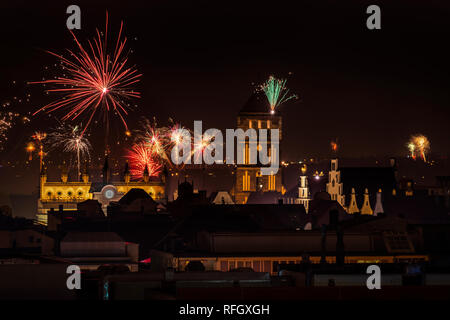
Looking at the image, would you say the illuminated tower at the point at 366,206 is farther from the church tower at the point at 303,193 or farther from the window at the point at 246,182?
the window at the point at 246,182

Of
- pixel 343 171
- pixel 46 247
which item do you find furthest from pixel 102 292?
pixel 343 171

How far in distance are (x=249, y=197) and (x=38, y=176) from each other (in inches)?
2231

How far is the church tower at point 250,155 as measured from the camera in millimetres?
158125

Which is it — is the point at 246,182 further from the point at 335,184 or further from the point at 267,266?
the point at 267,266

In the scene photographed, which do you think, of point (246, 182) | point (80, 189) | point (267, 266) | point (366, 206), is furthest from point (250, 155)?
point (267, 266)

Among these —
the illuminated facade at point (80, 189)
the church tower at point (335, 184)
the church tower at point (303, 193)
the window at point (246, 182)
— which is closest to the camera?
the church tower at point (303, 193)

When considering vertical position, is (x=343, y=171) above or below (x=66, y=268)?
above

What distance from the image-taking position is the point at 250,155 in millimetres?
159000

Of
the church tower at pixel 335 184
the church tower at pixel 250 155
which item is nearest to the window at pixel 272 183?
the church tower at pixel 250 155

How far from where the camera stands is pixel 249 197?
150000 mm

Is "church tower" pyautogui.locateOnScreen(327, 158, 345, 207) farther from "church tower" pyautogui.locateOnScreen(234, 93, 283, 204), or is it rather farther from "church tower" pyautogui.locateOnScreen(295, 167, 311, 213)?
"church tower" pyautogui.locateOnScreen(234, 93, 283, 204)

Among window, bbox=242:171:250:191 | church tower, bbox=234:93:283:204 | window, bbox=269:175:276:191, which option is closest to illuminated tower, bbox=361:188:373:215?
church tower, bbox=234:93:283:204

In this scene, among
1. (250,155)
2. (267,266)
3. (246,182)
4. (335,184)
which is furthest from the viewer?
(250,155)
